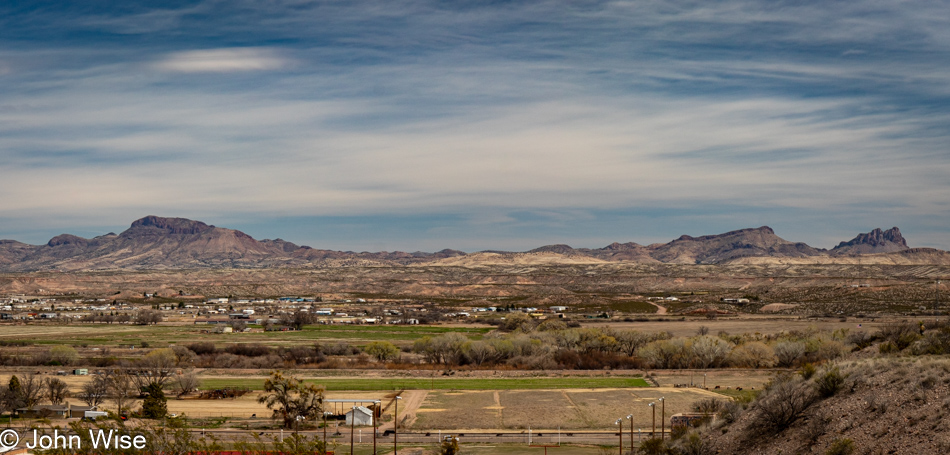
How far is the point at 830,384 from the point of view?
3297 cm

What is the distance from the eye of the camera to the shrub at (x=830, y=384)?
3294 cm

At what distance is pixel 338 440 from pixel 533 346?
46.7m

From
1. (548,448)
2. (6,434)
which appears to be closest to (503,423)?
(548,448)

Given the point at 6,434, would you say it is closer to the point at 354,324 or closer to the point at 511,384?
the point at 511,384

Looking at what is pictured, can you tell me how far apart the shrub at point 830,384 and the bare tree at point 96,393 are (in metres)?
53.6

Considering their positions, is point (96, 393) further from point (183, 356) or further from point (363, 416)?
point (183, 356)

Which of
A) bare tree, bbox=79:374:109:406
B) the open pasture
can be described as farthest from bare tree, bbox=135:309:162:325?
bare tree, bbox=79:374:109:406

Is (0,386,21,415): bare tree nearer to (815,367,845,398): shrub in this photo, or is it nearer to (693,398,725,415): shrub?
(693,398,725,415): shrub

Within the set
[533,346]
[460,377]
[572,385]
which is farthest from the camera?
[533,346]

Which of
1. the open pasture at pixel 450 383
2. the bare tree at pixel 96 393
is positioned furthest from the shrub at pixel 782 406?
the bare tree at pixel 96 393

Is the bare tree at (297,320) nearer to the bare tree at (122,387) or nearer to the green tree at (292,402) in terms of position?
the bare tree at (122,387)

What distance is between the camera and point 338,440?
49.2 meters

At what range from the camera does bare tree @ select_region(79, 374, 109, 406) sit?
6297 cm

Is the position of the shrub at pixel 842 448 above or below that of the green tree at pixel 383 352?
above
